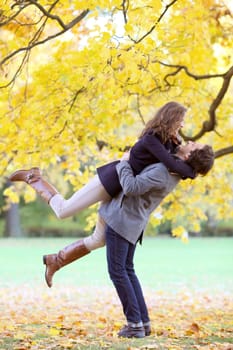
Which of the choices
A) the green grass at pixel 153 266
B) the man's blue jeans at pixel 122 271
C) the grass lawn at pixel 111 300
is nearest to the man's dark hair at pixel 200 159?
the man's blue jeans at pixel 122 271

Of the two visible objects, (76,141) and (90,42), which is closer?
(90,42)

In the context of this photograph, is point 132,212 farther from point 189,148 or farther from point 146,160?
point 189,148

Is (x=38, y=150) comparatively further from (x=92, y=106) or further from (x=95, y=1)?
(x=95, y=1)

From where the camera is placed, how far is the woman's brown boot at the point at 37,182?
17.6 feet

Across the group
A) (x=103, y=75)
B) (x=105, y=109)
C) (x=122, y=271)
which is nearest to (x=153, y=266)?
(x=105, y=109)

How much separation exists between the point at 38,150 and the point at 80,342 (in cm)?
374

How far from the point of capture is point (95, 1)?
6035 millimetres

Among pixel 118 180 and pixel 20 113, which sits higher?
pixel 20 113

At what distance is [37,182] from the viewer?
18.0ft

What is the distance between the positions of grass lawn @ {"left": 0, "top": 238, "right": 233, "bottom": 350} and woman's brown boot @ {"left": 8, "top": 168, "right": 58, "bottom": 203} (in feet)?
3.42

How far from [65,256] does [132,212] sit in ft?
2.41

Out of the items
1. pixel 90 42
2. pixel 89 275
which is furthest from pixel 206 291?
pixel 90 42

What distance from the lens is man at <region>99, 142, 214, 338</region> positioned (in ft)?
16.0

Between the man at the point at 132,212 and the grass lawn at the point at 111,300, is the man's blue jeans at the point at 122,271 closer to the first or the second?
the man at the point at 132,212
